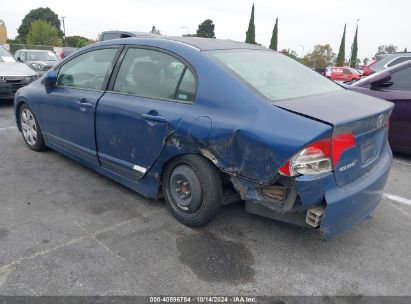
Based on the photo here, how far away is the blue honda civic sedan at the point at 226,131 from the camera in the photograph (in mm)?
2564

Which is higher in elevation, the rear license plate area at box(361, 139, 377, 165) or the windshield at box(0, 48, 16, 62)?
the windshield at box(0, 48, 16, 62)

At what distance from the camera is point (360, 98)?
3.29 metres

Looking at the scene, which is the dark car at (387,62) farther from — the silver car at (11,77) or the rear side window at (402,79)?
the silver car at (11,77)

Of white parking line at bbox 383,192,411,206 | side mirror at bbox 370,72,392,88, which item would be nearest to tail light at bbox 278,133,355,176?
white parking line at bbox 383,192,411,206

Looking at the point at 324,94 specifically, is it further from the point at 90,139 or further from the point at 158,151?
the point at 90,139

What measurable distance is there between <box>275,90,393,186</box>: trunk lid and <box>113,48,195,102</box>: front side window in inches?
33.4

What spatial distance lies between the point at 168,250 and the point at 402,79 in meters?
4.44

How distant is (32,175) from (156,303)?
8.69ft

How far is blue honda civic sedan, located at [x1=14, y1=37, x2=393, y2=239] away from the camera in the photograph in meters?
2.56

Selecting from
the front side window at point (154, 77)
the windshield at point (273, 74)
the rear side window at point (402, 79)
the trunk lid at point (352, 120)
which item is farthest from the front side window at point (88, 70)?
the rear side window at point (402, 79)

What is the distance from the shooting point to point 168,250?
2922 millimetres

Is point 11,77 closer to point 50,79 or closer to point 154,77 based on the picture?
point 50,79

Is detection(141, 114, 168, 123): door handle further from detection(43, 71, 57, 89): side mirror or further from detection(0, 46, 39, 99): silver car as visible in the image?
detection(0, 46, 39, 99): silver car

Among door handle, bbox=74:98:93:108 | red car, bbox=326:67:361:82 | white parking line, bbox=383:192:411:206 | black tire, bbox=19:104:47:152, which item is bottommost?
red car, bbox=326:67:361:82
